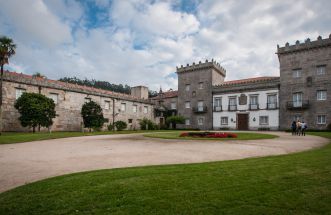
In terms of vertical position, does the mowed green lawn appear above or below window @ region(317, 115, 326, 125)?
below

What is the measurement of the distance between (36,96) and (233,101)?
28054 millimetres

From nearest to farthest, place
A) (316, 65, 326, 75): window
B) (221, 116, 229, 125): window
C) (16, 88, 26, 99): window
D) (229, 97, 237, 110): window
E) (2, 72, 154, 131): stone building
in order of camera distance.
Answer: (2, 72, 154, 131): stone building < (16, 88, 26, 99): window < (316, 65, 326, 75): window < (229, 97, 237, 110): window < (221, 116, 229, 125): window

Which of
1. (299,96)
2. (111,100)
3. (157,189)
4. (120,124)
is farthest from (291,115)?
(157,189)

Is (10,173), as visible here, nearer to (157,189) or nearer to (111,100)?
(157,189)

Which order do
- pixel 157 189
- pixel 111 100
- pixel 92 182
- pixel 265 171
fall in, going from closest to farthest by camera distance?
1. pixel 157 189
2. pixel 92 182
3. pixel 265 171
4. pixel 111 100

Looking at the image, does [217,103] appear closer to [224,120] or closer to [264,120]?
[224,120]

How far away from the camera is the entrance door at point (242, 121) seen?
3377 centimetres

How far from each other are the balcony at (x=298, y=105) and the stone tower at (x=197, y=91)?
40.0ft

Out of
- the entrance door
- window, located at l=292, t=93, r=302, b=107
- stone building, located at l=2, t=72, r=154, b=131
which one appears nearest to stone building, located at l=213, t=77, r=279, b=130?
the entrance door

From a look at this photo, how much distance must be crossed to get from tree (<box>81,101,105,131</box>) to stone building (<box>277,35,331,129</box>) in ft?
83.6

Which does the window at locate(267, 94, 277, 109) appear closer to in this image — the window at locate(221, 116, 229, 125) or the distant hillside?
the window at locate(221, 116, 229, 125)

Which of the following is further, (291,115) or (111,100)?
(111,100)

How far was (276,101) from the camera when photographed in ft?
102

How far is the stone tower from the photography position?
124ft
